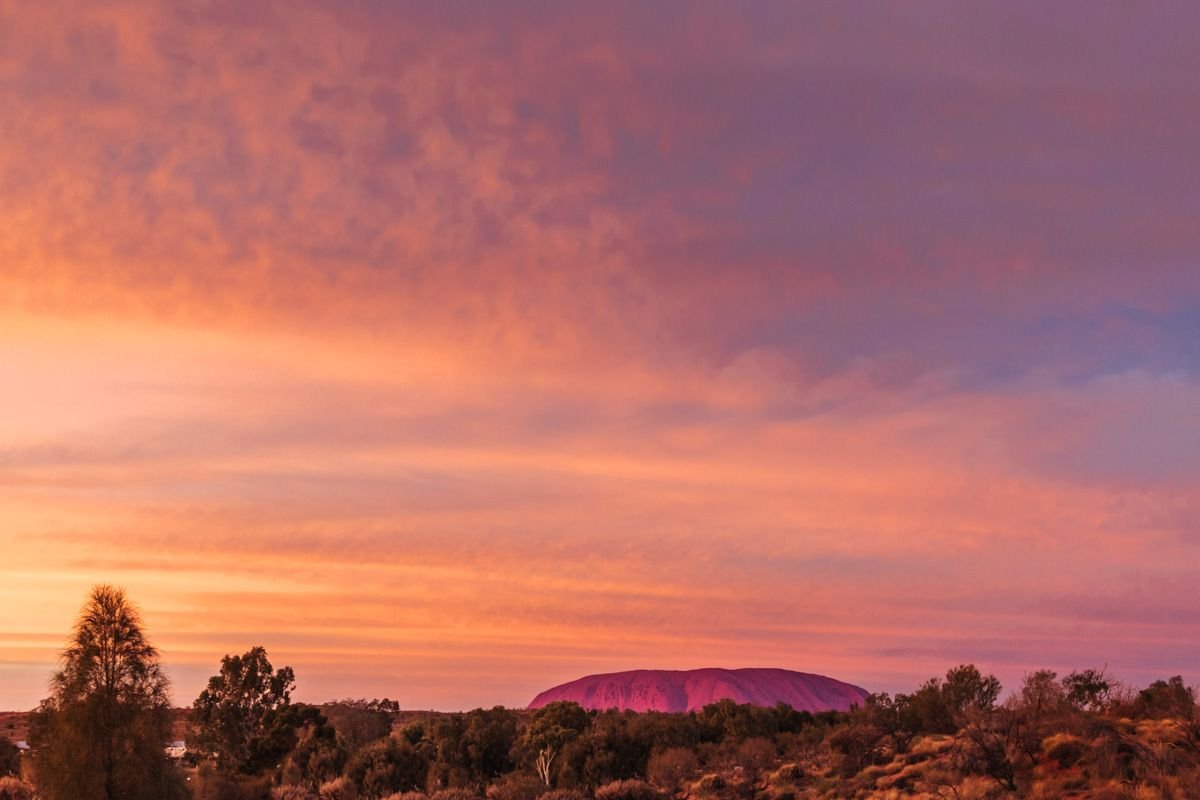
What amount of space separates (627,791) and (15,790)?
27824 millimetres

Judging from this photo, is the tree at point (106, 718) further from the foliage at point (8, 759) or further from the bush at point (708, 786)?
the foliage at point (8, 759)

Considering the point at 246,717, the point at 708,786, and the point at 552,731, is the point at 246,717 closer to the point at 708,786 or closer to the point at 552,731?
the point at 552,731

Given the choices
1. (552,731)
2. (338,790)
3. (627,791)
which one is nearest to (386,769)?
(338,790)

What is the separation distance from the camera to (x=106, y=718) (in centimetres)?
3300

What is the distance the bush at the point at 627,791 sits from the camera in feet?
160

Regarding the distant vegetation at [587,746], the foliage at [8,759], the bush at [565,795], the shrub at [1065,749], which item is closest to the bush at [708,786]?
the distant vegetation at [587,746]

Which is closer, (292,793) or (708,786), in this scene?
(292,793)

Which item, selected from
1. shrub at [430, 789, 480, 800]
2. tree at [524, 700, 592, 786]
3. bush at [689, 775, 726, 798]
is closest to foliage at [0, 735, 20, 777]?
shrub at [430, 789, 480, 800]

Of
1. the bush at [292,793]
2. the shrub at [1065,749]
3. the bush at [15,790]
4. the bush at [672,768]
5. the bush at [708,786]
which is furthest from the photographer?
the bush at [672,768]

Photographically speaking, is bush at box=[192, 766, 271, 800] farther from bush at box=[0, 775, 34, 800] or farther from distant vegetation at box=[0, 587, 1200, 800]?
bush at box=[0, 775, 34, 800]

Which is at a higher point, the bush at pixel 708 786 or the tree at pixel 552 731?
the tree at pixel 552 731

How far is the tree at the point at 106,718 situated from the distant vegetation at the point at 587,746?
5 centimetres

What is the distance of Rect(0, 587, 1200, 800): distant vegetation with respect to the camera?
3338 centimetres

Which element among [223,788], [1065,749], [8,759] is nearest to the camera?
[1065,749]
